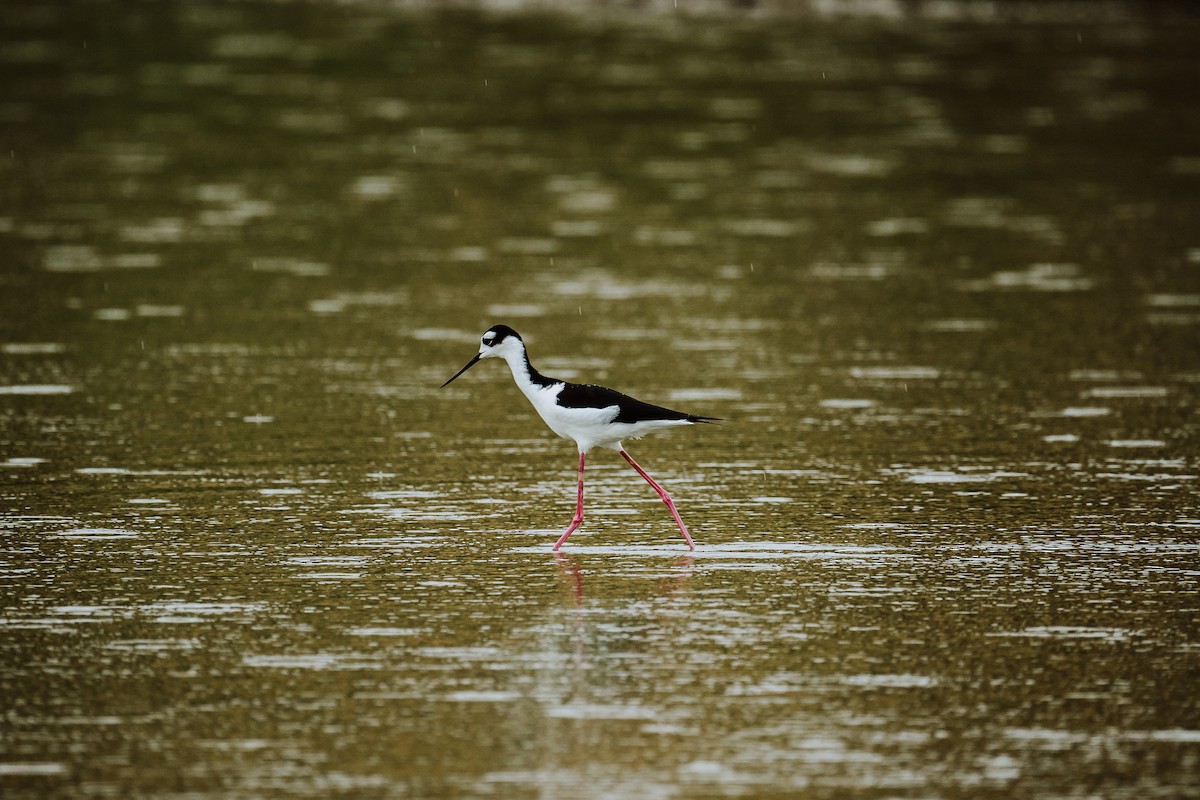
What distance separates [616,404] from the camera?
10688 mm

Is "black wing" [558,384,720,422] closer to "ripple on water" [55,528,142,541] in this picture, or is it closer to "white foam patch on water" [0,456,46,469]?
"ripple on water" [55,528,142,541]

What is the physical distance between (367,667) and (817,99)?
24070 millimetres

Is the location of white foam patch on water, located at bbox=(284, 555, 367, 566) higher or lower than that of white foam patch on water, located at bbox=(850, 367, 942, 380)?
lower

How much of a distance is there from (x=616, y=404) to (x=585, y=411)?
0.15 meters

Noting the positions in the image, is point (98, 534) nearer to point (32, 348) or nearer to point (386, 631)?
point (386, 631)

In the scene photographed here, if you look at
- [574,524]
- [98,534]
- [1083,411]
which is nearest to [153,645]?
[98,534]

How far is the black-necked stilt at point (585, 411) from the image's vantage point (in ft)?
35.0

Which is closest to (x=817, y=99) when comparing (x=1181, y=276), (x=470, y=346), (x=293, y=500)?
(x=1181, y=276)

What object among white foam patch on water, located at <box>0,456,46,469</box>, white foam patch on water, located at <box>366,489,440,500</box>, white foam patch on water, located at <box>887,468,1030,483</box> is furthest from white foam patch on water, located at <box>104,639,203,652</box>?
white foam patch on water, located at <box>887,468,1030,483</box>

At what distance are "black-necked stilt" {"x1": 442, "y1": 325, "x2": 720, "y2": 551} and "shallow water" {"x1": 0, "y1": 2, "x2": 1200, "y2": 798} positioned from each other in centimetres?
45

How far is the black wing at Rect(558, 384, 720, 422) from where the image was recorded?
10.7m

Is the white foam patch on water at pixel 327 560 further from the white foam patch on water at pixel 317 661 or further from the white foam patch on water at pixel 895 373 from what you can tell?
the white foam patch on water at pixel 895 373

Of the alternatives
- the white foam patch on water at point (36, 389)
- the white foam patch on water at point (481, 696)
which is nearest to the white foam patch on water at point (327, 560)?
the white foam patch on water at point (481, 696)

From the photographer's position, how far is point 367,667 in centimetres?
845
